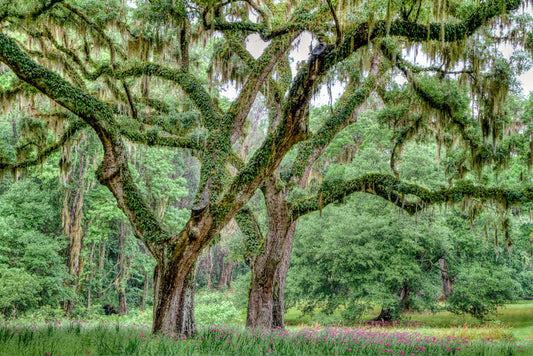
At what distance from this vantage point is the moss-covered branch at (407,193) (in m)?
7.83

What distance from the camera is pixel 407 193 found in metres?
8.41

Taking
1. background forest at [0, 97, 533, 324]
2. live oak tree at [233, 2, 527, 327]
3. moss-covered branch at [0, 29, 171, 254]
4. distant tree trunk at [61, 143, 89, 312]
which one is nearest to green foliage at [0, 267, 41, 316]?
background forest at [0, 97, 533, 324]

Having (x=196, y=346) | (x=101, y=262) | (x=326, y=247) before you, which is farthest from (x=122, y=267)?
(x=196, y=346)

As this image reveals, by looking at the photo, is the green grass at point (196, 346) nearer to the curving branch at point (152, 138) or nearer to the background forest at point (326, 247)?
the curving branch at point (152, 138)

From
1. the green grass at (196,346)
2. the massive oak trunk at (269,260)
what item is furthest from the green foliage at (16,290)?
the massive oak trunk at (269,260)

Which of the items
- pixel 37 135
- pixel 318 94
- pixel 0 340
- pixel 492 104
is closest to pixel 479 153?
pixel 492 104

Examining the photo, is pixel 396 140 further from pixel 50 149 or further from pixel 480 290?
pixel 480 290

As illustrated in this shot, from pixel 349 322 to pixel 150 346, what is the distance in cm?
1571

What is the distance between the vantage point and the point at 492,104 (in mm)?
7738

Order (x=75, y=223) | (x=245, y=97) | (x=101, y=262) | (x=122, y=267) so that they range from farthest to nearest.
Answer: (x=122, y=267)
(x=101, y=262)
(x=75, y=223)
(x=245, y=97)

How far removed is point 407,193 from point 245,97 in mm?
3876

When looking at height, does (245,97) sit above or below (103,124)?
above

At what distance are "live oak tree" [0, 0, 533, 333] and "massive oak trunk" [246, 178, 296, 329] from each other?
0.11 feet

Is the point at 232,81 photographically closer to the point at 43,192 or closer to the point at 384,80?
the point at 384,80
